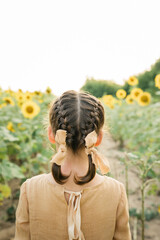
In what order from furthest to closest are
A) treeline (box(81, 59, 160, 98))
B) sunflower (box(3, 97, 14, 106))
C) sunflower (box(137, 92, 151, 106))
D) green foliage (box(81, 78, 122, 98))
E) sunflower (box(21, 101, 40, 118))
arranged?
green foliage (box(81, 78, 122, 98)) < treeline (box(81, 59, 160, 98)) < sunflower (box(137, 92, 151, 106)) < sunflower (box(3, 97, 14, 106)) < sunflower (box(21, 101, 40, 118))

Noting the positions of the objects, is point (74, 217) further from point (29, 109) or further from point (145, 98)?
point (145, 98)

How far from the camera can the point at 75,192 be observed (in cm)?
104

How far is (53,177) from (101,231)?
1.10 ft

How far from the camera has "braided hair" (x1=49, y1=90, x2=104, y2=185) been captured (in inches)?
39.1

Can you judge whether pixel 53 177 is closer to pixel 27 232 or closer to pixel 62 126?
pixel 62 126

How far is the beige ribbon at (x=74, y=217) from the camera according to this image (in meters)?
1.01

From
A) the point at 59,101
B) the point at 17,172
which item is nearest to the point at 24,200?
the point at 59,101

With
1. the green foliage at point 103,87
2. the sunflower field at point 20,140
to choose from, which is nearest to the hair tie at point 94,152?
the sunflower field at point 20,140

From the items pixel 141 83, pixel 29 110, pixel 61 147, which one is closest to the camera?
pixel 61 147

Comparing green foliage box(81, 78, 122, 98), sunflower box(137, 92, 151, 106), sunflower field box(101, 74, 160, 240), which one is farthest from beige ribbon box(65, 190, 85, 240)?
green foliage box(81, 78, 122, 98)

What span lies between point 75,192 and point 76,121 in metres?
0.31

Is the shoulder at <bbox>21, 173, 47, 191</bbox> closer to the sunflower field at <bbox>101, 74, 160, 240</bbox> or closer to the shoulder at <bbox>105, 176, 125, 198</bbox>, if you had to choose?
the shoulder at <bbox>105, 176, 125, 198</bbox>

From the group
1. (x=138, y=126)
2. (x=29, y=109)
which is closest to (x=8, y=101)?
(x=29, y=109)

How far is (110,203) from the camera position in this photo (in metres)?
1.08
